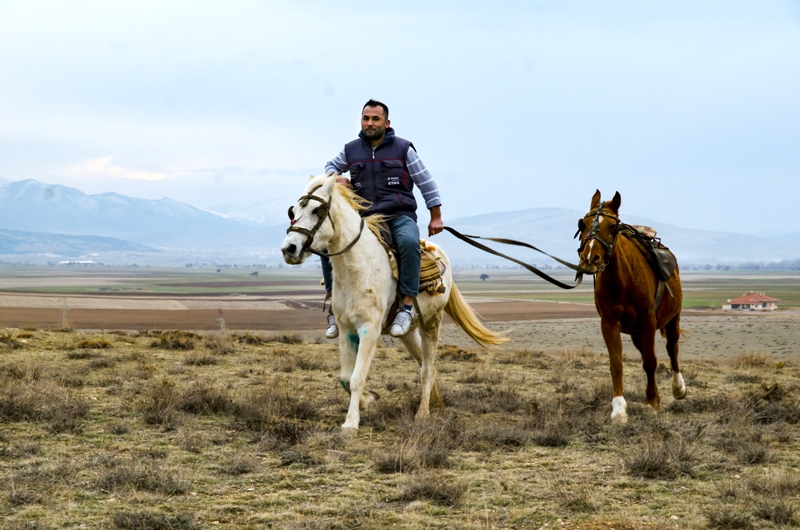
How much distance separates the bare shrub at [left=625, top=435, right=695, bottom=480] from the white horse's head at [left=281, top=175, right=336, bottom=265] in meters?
3.25

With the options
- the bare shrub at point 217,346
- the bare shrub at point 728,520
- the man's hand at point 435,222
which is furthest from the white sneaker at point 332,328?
the bare shrub at point 217,346

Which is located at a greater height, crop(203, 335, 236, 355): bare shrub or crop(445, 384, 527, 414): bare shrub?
crop(203, 335, 236, 355): bare shrub

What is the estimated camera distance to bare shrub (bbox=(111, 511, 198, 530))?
15.0 ft

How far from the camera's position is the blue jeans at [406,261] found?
26.8 feet

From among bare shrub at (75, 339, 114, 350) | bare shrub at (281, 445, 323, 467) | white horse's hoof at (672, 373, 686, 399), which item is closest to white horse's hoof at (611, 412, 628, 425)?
white horse's hoof at (672, 373, 686, 399)

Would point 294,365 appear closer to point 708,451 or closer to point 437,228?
point 437,228

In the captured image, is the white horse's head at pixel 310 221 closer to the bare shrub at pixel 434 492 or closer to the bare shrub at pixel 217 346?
the bare shrub at pixel 434 492

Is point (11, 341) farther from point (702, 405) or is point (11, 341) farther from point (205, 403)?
point (702, 405)

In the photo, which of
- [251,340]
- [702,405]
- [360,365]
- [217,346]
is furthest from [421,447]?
[251,340]

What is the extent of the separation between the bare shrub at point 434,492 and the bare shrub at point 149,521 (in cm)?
148

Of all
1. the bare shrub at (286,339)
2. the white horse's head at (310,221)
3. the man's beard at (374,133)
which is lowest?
the bare shrub at (286,339)

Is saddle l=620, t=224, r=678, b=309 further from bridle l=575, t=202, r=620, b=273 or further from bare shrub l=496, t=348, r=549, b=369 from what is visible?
bare shrub l=496, t=348, r=549, b=369

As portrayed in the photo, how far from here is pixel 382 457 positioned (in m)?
6.23

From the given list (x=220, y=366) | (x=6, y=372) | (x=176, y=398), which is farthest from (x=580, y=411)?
(x=6, y=372)
